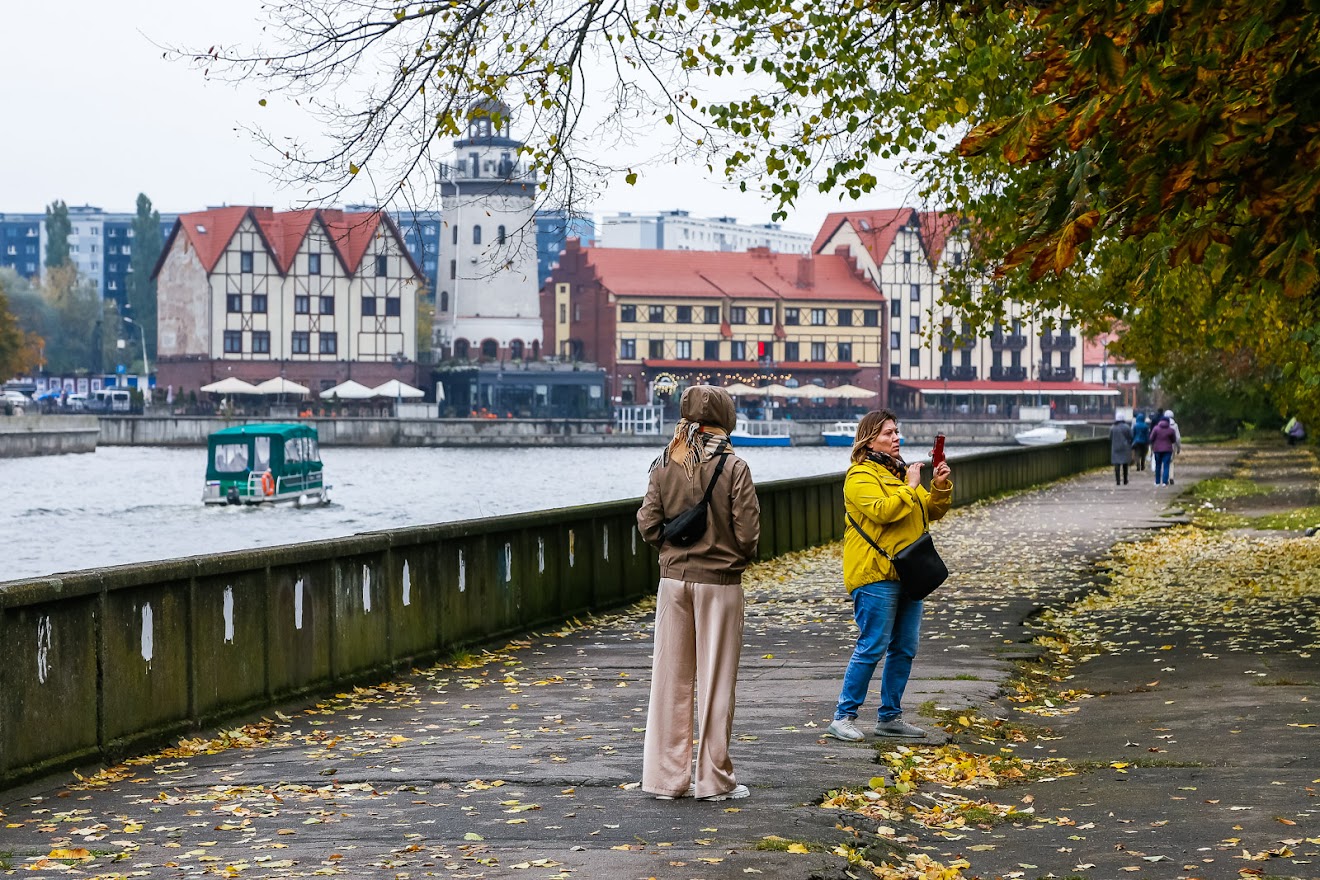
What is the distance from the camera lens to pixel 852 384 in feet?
455

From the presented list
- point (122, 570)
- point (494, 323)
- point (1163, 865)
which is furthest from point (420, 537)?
point (494, 323)

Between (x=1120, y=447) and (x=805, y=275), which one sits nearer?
(x=1120, y=447)

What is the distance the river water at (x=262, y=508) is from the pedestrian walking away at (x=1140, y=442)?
17315mm

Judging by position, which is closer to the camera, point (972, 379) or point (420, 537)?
point (420, 537)

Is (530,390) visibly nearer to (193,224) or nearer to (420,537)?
(193,224)

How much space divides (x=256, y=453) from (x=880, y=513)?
6443 centimetres

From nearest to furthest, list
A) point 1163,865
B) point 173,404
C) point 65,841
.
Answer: point 1163,865
point 65,841
point 173,404

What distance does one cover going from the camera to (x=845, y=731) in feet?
33.1

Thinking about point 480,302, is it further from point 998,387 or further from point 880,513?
point 880,513

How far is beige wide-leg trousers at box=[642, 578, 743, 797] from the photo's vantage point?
827 cm

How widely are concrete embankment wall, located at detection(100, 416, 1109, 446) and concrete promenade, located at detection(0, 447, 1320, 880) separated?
100055mm

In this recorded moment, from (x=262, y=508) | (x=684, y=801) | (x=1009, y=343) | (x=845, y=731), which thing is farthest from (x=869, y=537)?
(x=1009, y=343)

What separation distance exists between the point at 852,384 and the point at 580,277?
22.0m

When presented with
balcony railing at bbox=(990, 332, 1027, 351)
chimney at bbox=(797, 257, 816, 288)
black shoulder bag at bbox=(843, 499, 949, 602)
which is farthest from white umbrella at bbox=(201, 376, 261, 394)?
black shoulder bag at bbox=(843, 499, 949, 602)
